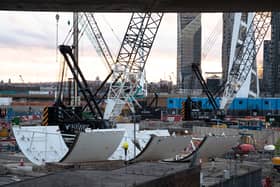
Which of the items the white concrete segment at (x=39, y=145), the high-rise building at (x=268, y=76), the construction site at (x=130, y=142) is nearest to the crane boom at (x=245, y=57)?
the construction site at (x=130, y=142)

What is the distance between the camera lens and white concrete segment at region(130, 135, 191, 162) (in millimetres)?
29894

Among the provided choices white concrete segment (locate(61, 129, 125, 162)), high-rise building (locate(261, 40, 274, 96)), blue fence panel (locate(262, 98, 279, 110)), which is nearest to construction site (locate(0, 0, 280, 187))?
white concrete segment (locate(61, 129, 125, 162))

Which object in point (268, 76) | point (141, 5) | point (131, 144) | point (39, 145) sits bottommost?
point (131, 144)

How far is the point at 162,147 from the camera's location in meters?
30.5

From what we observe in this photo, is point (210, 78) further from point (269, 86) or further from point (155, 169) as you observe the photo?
point (155, 169)

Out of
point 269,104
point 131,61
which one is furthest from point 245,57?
point 131,61

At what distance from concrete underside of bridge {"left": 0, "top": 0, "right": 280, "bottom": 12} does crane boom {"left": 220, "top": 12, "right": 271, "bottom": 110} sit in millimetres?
63544

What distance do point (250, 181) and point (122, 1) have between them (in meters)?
13.3

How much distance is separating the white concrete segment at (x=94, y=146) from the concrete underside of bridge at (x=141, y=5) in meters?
9.39

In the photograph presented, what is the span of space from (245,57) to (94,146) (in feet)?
200

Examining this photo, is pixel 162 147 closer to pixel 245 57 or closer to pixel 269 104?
pixel 245 57

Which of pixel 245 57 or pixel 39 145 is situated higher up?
pixel 245 57

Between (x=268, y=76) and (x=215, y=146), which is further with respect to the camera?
(x=268, y=76)

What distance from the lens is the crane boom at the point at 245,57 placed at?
81.3m
